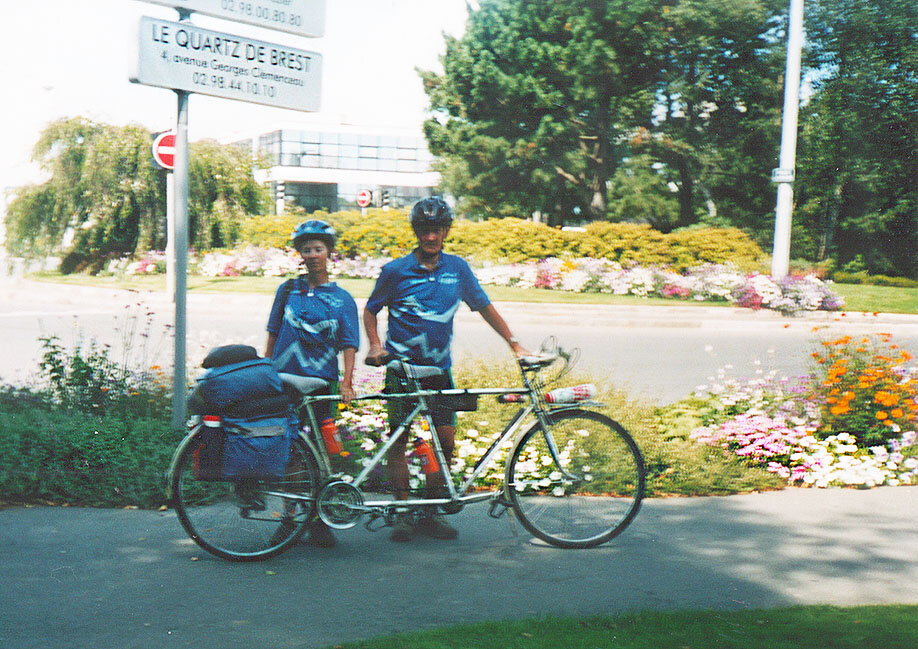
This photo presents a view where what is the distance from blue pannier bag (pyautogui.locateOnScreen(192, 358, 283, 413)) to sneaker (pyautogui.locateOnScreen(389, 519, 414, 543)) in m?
1.02

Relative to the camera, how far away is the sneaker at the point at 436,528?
458 cm

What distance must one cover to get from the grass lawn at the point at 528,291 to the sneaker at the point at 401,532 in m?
13.6

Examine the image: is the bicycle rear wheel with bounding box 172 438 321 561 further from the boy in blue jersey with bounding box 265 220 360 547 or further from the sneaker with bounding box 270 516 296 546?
the boy in blue jersey with bounding box 265 220 360 547

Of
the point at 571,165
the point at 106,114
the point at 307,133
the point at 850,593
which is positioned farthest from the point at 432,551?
the point at 307,133

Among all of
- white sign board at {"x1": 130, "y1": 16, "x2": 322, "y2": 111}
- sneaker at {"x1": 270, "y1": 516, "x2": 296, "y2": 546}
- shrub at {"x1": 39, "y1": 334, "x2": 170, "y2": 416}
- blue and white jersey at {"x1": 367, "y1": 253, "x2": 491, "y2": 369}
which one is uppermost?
white sign board at {"x1": 130, "y1": 16, "x2": 322, "y2": 111}

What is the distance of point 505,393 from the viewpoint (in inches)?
178

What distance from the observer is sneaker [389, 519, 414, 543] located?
4.56m

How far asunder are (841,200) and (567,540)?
24.8m

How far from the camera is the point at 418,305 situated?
4496mm

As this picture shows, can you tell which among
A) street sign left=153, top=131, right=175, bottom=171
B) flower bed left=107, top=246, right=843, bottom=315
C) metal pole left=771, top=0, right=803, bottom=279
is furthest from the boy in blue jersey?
metal pole left=771, top=0, right=803, bottom=279

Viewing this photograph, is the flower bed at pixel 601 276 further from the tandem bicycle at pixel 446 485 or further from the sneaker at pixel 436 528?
the tandem bicycle at pixel 446 485

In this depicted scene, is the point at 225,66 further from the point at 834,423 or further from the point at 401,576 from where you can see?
the point at 834,423

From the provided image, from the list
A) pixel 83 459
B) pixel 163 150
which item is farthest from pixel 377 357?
pixel 163 150

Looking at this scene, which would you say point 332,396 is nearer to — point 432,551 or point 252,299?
point 432,551
